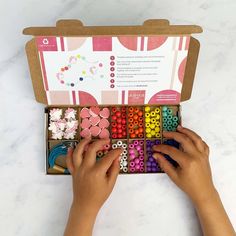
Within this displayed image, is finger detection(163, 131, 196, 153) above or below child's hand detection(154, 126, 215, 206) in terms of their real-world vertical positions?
above

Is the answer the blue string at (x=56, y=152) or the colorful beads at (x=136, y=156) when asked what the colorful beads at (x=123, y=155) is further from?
the blue string at (x=56, y=152)

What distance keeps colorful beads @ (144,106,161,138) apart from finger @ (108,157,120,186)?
10cm

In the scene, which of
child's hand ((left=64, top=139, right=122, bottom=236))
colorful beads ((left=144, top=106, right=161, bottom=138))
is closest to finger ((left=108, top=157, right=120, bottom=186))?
child's hand ((left=64, top=139, right=122, bottom=236))

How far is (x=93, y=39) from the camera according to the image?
2.42 ft

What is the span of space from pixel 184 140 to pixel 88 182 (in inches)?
9.5

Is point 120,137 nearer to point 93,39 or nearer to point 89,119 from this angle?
point 89,119

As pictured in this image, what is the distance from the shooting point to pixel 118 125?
87 centimetres

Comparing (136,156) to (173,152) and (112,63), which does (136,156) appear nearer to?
(173,152)

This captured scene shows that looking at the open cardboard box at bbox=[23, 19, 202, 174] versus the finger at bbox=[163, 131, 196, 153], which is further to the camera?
the finger at bbox=[163, 131, 196, 153]

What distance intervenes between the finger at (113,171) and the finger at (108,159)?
1 centimetres

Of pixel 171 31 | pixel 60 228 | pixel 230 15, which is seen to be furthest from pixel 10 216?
pixel 230 15

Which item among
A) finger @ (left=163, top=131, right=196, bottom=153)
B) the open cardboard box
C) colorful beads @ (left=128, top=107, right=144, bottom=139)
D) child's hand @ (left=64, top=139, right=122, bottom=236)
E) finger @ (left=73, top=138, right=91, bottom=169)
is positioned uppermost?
the open cardboard box

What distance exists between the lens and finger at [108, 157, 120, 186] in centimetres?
83

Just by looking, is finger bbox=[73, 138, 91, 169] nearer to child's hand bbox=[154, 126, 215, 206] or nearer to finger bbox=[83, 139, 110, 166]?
finger bbox=[83, 139, 110, 166]
